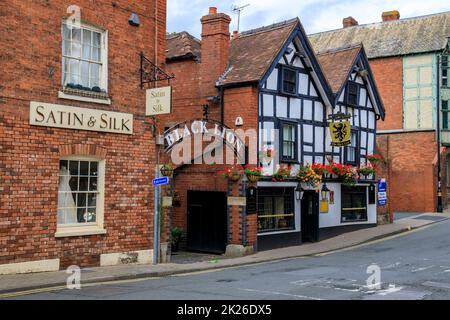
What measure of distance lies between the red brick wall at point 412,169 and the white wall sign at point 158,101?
21.5 metres

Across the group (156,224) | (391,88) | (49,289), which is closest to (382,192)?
(391,88)

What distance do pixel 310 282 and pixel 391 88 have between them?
26901 mm

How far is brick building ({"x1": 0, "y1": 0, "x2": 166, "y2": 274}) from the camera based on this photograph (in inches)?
499

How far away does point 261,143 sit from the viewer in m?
19.6

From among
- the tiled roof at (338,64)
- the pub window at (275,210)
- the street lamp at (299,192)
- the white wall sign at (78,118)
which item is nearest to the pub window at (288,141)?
the street lamp at (299,192)

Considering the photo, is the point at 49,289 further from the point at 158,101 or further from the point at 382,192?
the point at 382,192

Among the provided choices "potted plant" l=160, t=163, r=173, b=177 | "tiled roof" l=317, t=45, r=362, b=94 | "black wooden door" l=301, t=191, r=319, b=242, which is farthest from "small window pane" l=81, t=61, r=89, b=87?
"tiled roof" l=317, t=45, r=362, b=94

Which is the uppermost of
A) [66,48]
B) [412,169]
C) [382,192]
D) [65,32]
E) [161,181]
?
[65,32]

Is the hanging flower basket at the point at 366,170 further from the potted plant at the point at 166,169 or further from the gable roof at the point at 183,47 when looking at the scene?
the potted plant at the point at 166,169

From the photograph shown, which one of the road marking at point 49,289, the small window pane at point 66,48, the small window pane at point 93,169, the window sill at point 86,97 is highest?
the small window pane at point 66,48

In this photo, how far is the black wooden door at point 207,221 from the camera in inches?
768

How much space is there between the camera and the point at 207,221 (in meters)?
20.1
